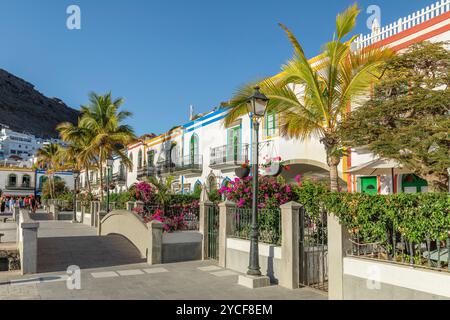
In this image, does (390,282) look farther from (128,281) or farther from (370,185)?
(370,185)

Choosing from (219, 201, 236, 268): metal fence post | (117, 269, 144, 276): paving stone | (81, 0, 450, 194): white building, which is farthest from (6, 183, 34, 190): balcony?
(219, 201, 236, 268): metal fence post

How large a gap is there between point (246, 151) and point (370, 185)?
7.75m

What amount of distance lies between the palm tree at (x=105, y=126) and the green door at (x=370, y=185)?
51.2 feet

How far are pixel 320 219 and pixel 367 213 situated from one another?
2.15 m

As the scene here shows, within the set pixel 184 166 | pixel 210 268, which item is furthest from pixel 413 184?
pixel 184 166

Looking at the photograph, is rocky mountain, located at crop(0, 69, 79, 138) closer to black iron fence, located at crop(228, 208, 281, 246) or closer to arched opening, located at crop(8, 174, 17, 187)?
arched opening, located at crop(8, 174, 17, 187)

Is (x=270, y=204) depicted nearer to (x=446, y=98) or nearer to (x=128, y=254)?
(x=446, y=98)

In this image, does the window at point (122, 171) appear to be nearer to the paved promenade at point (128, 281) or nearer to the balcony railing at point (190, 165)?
the balcony railing at point (190, 165)

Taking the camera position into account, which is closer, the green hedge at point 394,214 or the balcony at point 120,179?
the green hedge at point 394,214

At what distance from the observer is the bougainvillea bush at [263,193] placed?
995 centimetres

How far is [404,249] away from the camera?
5980 mm

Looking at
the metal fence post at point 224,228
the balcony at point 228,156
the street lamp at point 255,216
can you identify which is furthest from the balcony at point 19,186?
the street lamp at point 255,216

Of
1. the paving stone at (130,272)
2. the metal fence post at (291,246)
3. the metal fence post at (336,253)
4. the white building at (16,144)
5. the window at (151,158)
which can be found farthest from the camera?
the white building at (16,144)

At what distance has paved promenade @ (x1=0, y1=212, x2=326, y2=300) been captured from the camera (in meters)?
7.36
